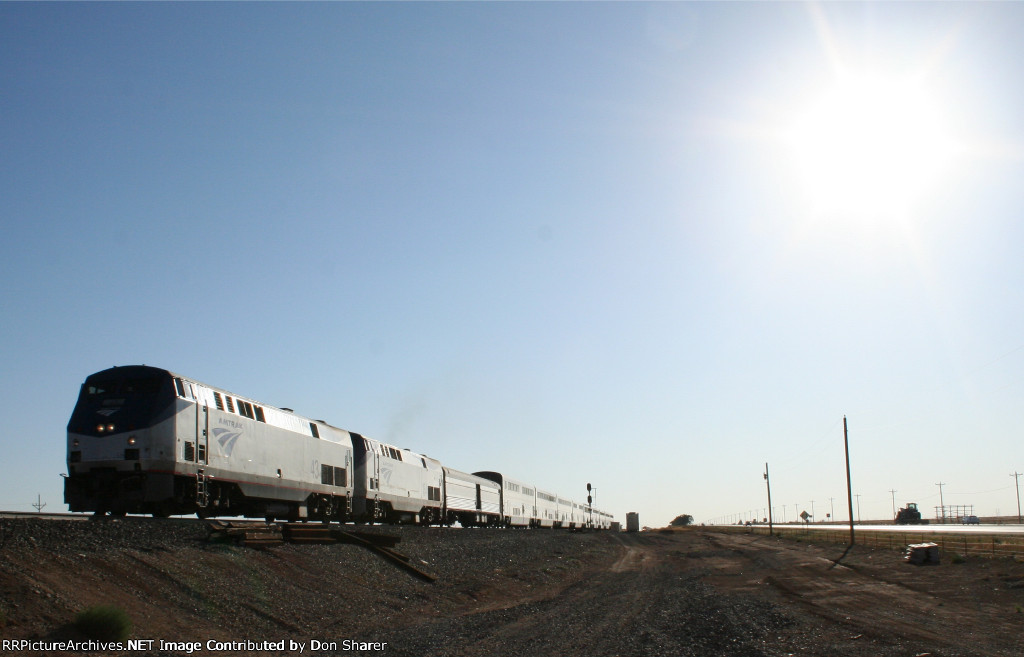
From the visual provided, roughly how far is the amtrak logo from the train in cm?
3

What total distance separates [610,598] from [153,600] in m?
14.6

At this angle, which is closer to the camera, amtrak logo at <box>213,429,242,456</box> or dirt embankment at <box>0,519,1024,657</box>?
dirt embankment at <box>0,519,1024,657</box>

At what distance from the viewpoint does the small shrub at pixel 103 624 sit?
1208 cm

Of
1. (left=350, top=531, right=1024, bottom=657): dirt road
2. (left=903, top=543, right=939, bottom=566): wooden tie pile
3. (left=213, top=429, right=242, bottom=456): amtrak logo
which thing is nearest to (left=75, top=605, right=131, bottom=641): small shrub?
(left=350, top=531, right=1024, bottom=657): dirt road

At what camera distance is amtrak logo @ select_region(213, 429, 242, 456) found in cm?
2402

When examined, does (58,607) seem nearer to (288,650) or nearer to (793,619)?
(288,650)

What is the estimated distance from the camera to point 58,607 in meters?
12.5

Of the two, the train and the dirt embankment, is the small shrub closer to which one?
the dirt embankment

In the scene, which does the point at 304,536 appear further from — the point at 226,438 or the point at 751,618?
the point at 751,618

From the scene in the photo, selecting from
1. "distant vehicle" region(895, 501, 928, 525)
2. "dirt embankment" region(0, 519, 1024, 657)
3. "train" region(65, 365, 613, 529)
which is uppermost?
"train" region(65, 365, 613, 529)

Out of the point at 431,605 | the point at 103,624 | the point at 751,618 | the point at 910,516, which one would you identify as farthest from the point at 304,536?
the point at 910,516

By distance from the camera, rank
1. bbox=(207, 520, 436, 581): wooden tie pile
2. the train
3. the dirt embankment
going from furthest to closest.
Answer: the train < bbox=(207, 520, 436, 581): wooden tie pile < the dirt embankment

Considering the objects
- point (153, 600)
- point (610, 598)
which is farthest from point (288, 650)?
point (610, 598)

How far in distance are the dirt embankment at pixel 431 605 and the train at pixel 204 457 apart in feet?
7.82
